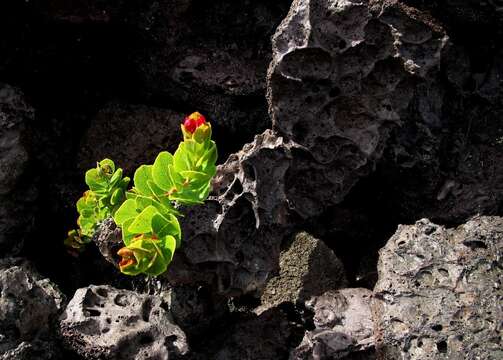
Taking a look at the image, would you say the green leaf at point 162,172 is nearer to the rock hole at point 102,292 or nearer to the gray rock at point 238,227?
the gray rock at point 238,227

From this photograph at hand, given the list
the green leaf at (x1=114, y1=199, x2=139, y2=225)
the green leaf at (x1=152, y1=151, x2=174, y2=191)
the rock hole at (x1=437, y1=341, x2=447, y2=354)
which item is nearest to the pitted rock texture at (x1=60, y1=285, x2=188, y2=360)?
the green leaf at (x1=114, y1=199, x2=139, y2=225)

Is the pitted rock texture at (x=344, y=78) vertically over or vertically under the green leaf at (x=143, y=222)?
over

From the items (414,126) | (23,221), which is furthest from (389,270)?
(23,221)

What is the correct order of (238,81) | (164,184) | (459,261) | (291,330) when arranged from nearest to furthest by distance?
(164,184) < (459,261) < (291,330) < (238,81)

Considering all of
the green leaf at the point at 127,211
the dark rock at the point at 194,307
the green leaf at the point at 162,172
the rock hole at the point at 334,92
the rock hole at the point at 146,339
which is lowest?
the dark rock at the point at 194,307

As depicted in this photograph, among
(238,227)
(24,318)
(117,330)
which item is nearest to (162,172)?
(238,227)

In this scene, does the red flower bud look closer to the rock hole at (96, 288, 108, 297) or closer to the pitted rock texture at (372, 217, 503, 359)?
the rock hole at (96, 288, 108, 297)

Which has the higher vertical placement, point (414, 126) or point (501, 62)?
point (501, 62)

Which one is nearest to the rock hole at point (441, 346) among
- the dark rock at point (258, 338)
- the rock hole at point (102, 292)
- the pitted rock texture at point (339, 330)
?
the pitted rock texture at point (339, 330)

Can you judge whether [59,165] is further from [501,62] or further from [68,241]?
[501,62]
